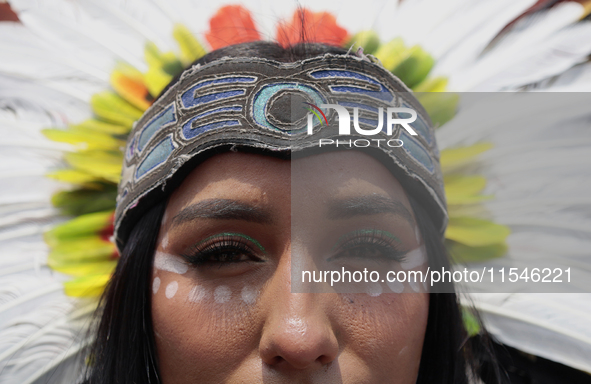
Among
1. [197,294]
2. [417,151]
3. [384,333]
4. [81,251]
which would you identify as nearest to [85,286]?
[81,251]

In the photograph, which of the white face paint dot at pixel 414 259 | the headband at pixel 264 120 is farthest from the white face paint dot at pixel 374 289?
the headband at pixel 264 120

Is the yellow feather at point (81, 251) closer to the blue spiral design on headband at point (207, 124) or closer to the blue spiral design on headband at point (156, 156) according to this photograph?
the blue spiral design on headband at point (156, 156)

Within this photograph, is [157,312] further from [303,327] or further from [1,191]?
[1,191]

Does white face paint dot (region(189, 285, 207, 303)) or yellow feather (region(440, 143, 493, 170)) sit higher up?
yellow feather (region(440, 143, 493, 170))

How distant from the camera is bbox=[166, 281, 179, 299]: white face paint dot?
4.75 feet

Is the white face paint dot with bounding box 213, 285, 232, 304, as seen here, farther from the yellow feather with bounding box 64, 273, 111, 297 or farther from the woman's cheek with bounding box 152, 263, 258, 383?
the yellow feather with bounding box 64, 273, 111, 297

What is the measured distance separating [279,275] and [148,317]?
556 millimetres

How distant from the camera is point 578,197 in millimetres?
2174

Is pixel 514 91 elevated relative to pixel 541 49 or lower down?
lower down

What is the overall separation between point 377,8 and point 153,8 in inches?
45.3

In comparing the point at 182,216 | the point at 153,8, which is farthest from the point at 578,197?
the point at 153,8

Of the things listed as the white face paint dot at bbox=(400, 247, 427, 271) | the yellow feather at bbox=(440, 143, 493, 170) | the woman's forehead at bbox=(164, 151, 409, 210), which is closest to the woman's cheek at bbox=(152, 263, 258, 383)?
the woman's forehead at bbox=(164, 151, 409, 210)

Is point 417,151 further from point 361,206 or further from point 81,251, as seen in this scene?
point 81,251

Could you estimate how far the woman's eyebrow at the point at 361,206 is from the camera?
142 centimetres
